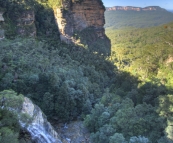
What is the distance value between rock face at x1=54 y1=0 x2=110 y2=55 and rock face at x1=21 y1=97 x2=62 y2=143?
25.3 m

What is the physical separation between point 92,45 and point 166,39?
16484mm

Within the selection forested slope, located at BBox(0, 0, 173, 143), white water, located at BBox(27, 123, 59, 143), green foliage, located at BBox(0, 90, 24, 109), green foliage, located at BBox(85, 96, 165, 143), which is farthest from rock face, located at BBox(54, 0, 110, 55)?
white water, located at BBox(27, 123, 59, 143)

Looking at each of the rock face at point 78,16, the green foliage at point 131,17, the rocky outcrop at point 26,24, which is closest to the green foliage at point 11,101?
the rocky outcrop at point 26,24

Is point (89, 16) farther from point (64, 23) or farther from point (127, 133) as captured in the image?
point (127, 133)

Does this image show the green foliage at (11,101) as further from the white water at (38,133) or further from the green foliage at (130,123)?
the green foliage at (130,123)

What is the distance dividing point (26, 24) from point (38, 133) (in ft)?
85.7

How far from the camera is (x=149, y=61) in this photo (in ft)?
105

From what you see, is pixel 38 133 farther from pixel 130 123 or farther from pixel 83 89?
pixel 83 89

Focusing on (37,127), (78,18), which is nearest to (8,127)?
(37,127)

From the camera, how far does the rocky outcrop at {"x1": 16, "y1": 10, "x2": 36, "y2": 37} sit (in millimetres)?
35156

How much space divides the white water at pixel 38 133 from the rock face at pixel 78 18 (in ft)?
86.2

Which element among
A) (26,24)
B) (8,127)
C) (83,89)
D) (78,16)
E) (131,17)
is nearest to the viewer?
(8,127)

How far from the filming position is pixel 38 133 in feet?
47.1

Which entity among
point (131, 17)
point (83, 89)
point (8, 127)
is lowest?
point (83, 89)
